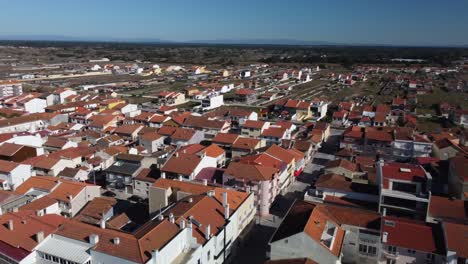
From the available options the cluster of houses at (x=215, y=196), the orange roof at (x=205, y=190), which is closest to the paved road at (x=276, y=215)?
the cluster of houses at (x=215, y=196)

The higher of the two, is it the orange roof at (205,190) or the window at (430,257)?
the orange roof at (205,190)

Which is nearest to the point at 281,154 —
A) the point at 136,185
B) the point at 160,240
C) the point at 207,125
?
the point at 136,185

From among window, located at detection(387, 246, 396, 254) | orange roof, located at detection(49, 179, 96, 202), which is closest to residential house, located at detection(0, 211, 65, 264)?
orange roof, located at detection(49, 179, 96, 202)

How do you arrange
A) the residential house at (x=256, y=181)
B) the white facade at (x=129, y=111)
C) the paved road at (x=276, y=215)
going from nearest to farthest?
1. the paved road at (x=276, y=215)
2. the residential house at (x=256, y=181)
3. the white facade at (x=129, y=111)

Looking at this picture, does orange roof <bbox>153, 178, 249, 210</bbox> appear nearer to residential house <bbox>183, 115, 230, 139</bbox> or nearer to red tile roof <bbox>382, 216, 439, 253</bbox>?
red tile roof <bbox>382, 216, 439, 253</bbox>

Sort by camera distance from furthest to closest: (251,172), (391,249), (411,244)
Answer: (251,172), (391,249), (411,244)

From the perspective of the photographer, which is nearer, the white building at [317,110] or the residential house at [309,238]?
Result: the residential house at [309,238]

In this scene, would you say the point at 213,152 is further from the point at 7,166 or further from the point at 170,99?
the point at 170,99

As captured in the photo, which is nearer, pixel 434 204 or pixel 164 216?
pixel 164 216

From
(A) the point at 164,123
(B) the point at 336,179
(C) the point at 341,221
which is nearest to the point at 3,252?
(C) the point at 341,221

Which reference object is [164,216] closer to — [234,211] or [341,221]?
[234,211]

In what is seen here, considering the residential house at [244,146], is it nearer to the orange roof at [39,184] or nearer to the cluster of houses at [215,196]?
the cluster of houses at [215,196]
